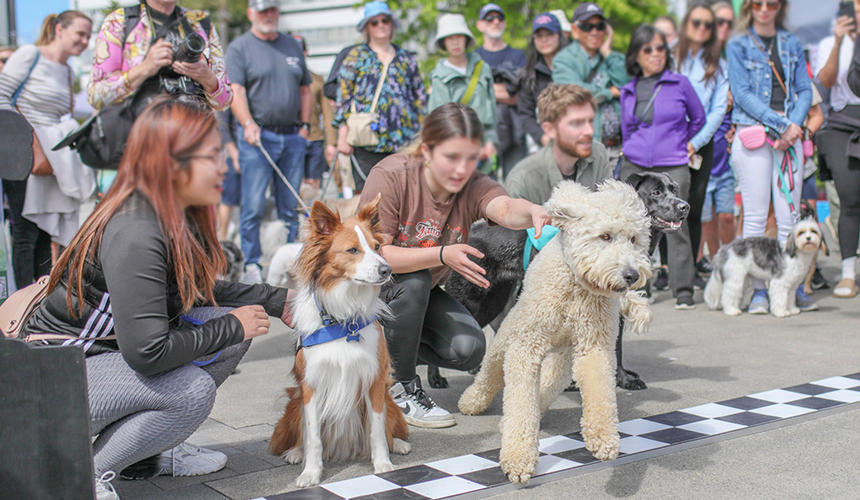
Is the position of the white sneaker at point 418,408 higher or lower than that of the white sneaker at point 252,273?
lower

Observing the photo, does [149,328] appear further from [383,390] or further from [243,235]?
[243,235]

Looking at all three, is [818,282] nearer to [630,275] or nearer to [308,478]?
[630,275]

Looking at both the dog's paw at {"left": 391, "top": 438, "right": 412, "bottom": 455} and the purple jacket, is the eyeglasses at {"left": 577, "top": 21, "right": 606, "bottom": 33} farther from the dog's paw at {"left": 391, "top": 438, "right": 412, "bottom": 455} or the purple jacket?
the dog's paw at {"left": 391, "top": 438, "right": 412, "bottom": 455}

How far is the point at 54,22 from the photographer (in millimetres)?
6531

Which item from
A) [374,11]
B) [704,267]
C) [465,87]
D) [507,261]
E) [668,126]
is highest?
[374,11]

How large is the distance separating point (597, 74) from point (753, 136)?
1.58 m

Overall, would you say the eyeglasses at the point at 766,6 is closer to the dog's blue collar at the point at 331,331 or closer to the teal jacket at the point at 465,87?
the teal jacket at the point at 465,87

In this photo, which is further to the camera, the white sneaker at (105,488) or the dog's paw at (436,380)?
the dog's paw at (436,380)

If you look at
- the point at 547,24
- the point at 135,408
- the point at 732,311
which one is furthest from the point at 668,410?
the point at 547,24

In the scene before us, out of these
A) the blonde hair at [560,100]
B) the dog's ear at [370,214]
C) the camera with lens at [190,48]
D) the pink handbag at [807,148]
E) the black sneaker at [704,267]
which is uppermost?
the camera with lens at [190,48]

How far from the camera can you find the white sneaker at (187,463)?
337 centimetres

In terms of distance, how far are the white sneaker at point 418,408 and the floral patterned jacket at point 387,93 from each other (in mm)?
3016

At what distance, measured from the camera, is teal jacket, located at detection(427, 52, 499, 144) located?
7926 millimetres

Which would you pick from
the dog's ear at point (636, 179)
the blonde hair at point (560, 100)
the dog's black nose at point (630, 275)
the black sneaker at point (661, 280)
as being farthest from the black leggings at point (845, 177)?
the dog's black nose at point (630, 275)
